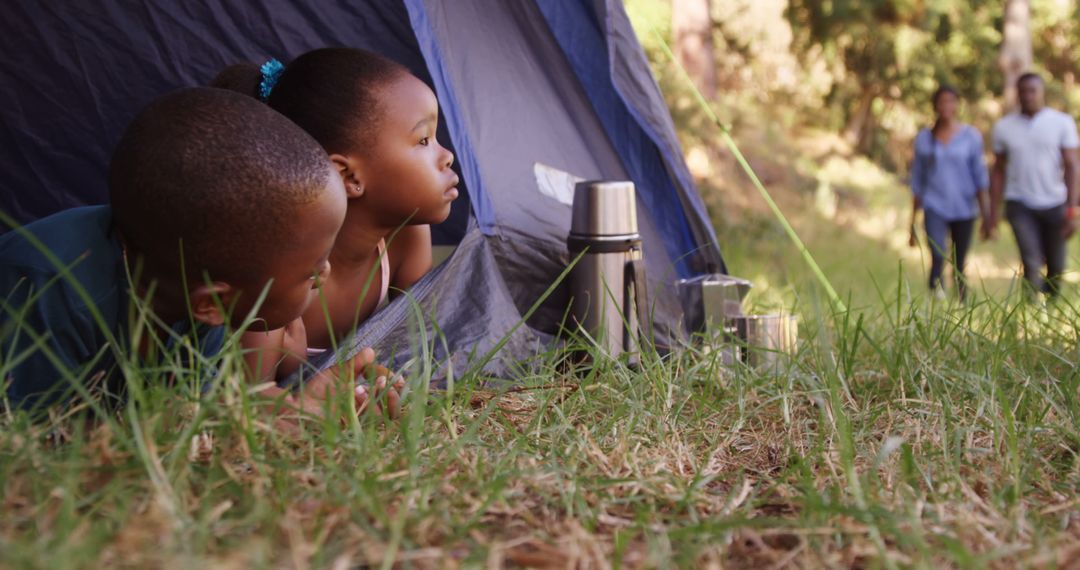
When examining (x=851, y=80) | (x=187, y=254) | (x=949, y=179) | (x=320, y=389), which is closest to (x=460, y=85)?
(x=320, y=389)

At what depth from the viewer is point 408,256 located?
2.51m

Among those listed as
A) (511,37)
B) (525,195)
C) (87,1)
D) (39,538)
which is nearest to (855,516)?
(39,538)

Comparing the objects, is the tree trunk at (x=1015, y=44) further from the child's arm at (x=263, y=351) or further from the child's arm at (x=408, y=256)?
Result: the child's arm at (x=263, y=351)

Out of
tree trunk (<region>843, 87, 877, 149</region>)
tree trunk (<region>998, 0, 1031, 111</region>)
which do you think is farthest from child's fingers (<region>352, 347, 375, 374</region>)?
tree trunk (<region>843, 87, 877, 149</region>)

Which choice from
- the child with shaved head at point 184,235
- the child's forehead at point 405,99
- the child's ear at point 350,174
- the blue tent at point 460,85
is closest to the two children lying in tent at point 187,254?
the child with shaved head at point 184,235

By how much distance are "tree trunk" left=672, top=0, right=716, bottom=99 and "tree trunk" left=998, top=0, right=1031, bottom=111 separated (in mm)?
4319

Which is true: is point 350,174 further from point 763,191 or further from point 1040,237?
point 1040,237

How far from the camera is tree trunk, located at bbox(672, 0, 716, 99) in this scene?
8.37 m

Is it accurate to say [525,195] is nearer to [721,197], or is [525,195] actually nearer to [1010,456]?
[1010,456]

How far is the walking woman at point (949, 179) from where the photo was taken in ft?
17.6

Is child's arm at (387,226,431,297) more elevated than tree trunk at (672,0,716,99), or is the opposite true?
tree trunk at (672,0,716,99)

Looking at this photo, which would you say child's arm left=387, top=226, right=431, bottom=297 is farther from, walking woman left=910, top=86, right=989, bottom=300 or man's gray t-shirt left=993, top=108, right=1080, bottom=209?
man's gray t-shirt left=993, top=108, right=1080, bottom=209

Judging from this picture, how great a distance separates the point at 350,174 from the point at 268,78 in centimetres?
28

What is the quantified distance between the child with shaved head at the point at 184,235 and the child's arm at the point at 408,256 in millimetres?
860
